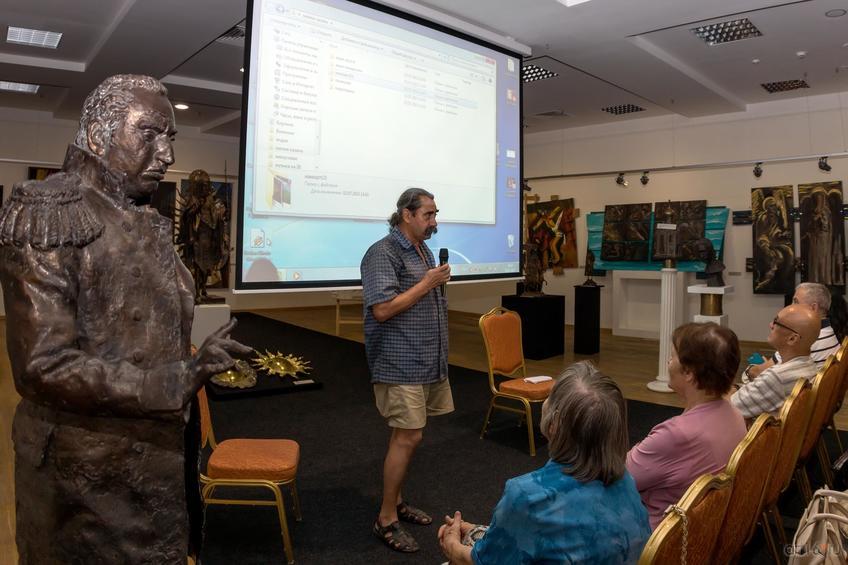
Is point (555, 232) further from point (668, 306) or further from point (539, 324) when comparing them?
point (668, 306)

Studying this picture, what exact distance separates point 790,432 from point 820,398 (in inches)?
26.2

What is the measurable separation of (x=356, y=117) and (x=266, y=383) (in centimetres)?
295

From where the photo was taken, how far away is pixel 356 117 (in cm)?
314

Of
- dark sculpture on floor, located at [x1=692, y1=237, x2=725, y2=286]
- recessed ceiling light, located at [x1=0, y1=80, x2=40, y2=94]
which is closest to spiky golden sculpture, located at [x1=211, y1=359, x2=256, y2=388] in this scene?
dark sculpture on floor, located at [x1=692, y1=237, x2=725, y2=286]

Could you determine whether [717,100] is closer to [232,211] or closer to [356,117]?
[356,117]

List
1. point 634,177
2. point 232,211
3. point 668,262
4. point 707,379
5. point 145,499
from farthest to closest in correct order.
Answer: point 232,211
point 634,177
point 668,262
point 707,379
point 145,499

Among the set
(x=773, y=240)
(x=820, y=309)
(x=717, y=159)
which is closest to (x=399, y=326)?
(x=820, y=309)

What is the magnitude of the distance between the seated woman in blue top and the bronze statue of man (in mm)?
644

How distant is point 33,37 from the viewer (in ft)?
19.7

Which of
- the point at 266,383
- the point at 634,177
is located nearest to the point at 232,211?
the point at 266,383

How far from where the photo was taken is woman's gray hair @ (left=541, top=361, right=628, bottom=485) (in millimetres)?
1203

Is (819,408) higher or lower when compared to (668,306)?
lower

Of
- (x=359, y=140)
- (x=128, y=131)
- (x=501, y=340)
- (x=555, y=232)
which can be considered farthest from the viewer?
(x=555, y=232)

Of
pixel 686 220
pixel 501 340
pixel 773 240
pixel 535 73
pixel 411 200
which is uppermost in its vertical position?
pixel 535 73
